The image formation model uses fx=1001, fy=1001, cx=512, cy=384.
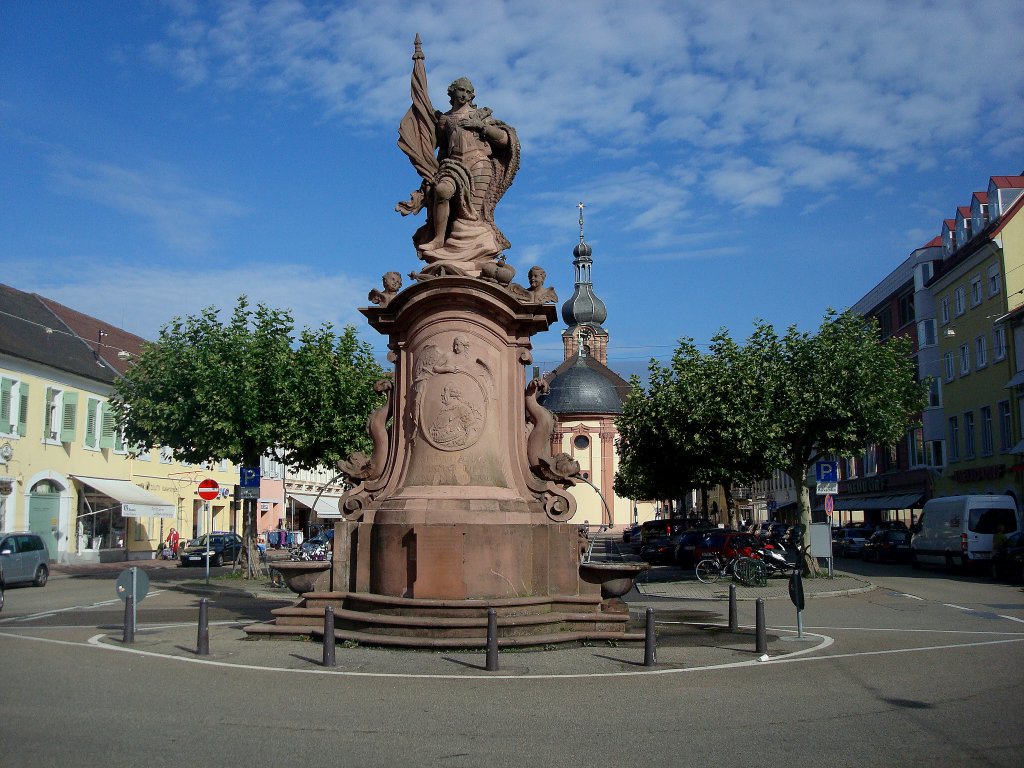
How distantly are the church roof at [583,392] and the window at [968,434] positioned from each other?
48573 mm

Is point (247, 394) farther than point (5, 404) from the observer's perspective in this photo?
No

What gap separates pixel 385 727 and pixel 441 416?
625 cm

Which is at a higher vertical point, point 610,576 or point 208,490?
point 208,490

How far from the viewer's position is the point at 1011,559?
2673 cm

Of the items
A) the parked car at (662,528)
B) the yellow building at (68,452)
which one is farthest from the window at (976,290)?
the yellow building at (68,452)

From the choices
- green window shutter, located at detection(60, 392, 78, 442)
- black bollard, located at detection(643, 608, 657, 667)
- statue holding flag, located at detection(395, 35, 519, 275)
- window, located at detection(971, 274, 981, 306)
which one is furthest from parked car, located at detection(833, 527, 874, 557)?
black bollard, located at detection(643, 608, 657, 667)

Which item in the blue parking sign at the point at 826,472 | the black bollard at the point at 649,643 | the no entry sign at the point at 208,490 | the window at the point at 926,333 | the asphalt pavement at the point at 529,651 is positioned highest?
the window at the point at 926,333

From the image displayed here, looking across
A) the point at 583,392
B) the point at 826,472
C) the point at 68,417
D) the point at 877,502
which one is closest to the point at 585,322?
the point at 583,392

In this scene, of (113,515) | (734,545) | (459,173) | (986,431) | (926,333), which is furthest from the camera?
(926,333)

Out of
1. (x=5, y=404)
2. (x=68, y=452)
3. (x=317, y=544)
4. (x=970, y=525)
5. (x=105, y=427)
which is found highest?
(x=5, y=404)

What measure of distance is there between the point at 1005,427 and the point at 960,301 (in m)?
7.76

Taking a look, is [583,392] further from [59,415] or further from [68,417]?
[59,415]

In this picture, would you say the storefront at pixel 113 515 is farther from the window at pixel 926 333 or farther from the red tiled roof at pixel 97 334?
the window at pixel 926 333

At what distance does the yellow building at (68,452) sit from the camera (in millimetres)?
37844
